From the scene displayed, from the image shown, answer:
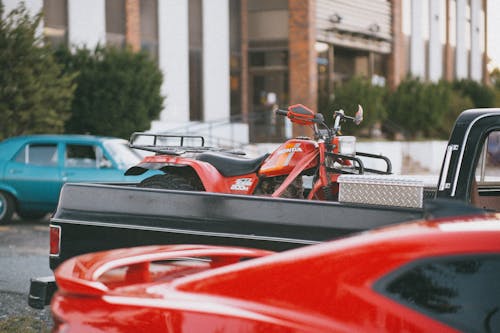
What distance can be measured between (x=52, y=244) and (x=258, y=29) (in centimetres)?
2721

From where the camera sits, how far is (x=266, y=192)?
8.25 meters

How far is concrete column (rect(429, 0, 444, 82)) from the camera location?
151 feet

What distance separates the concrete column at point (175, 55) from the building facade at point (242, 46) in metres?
0.03

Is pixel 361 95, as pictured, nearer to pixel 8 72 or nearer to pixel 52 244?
pixel 8 72

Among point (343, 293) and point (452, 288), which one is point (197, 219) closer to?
point (343, 293)

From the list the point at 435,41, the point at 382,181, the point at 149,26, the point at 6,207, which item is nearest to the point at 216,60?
the point at 149,26

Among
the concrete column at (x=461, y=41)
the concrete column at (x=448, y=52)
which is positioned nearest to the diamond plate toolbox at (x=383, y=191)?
the concrete column at (x=448, y=52)

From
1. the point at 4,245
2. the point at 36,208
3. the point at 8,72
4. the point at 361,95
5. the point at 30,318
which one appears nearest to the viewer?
the point at 30,318

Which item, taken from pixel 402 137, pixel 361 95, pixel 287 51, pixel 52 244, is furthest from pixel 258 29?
pixel 52 244

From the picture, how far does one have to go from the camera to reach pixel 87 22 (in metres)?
24.3

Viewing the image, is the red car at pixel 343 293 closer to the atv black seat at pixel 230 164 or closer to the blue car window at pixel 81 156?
the atv black seat at pixel 230 164

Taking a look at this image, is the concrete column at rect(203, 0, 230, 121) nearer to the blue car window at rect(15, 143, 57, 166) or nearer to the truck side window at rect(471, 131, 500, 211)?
the blue car window at rect(15, 143, 57, 166)

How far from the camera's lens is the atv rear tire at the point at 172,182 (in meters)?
7.76

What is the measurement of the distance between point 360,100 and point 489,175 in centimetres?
2302
